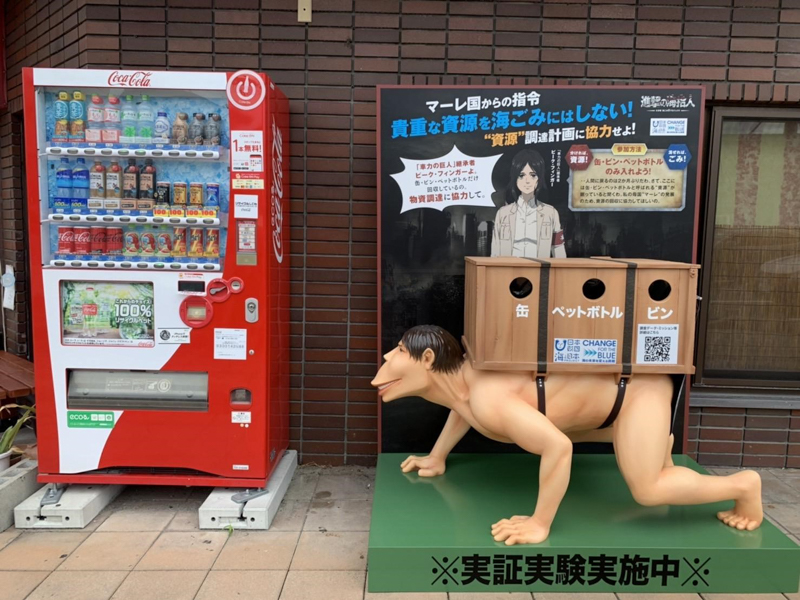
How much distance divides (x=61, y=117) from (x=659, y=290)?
370 cm

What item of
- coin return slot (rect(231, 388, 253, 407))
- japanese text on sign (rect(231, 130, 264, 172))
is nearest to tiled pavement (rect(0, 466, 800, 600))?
coin return slot (rect(231, 388, 253, 407))

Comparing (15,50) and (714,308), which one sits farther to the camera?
(15,50)

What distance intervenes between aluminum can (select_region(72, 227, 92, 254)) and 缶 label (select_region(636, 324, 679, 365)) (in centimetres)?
334

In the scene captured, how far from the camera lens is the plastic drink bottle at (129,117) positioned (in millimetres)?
3506

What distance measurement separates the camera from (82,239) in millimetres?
3533

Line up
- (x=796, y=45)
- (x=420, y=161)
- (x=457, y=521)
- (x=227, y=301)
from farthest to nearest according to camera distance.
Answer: (x=796, y=45) → (x=420, y=161) → (x=227, y=301) → (x=457, y=521)

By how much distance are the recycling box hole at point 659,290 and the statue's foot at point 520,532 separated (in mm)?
1390

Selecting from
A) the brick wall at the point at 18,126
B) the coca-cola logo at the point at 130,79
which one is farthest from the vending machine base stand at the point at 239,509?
the brick wall at the point at 18,126

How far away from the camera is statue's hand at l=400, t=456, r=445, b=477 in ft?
12.0

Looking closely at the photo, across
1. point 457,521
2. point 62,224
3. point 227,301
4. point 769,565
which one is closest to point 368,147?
point 227,301

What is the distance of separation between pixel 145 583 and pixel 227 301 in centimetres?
160

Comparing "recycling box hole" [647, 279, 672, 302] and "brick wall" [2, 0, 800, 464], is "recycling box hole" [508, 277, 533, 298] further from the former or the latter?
"brick wall" [2, 0, 800, 464]

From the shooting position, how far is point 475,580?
9.45 feet

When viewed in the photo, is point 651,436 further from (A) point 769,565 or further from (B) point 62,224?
(B) point 62,224
